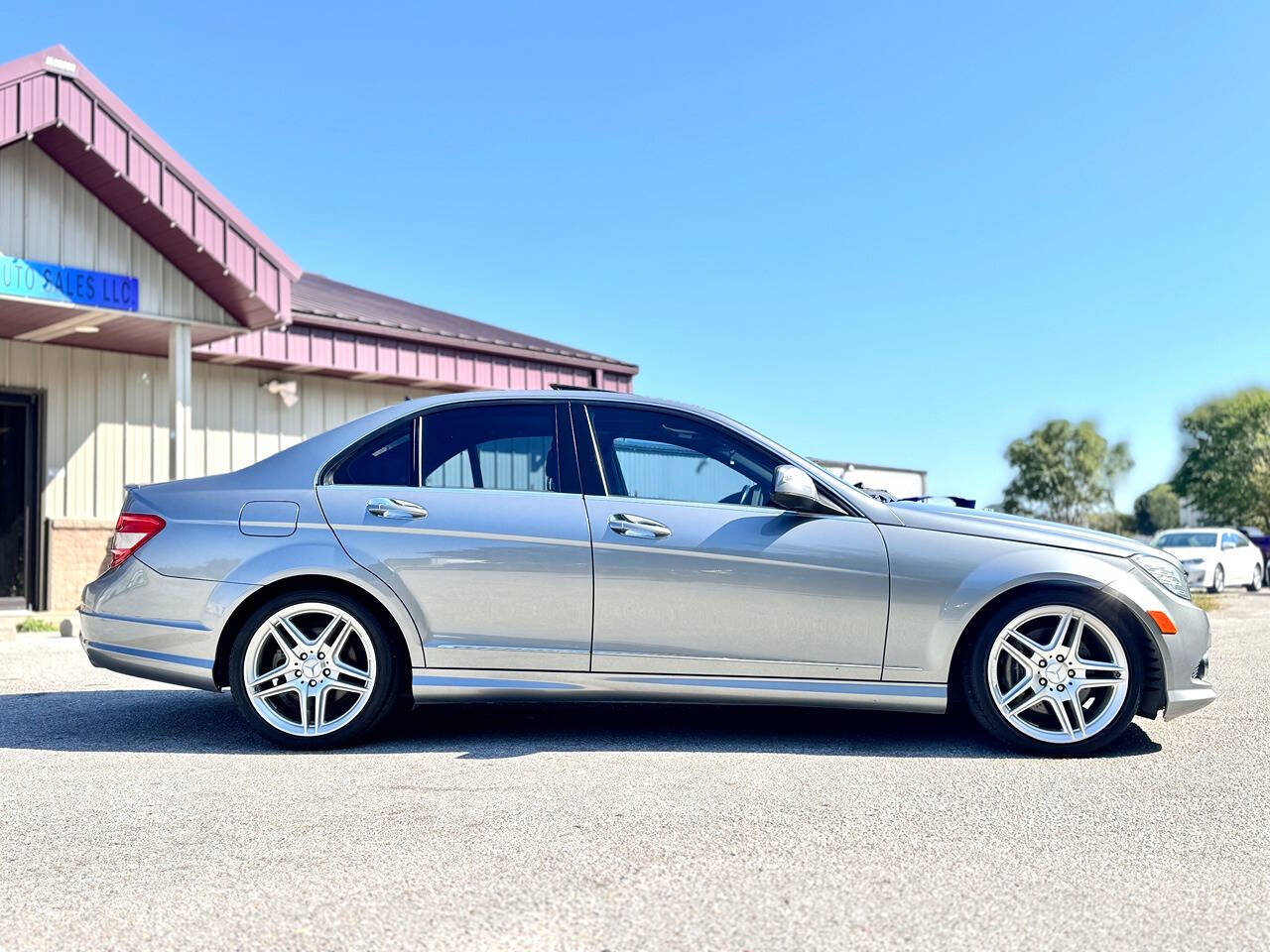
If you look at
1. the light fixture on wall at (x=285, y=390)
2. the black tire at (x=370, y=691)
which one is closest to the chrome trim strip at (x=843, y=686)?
the black tire at (x=370, y=691)

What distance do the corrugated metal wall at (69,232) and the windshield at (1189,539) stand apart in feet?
65.2

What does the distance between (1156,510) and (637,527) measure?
127208 mm

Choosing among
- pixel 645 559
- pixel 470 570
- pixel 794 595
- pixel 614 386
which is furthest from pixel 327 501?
pixel 614 386

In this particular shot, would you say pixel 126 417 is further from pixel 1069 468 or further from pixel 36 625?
pixel 1069 468

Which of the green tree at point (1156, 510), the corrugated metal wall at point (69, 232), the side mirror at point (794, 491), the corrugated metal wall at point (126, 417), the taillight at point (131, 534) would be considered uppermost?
the corrugated metal wall at point (69, 232)

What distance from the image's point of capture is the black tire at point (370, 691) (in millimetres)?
4836

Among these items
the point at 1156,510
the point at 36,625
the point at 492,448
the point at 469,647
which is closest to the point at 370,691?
the point at 469,647

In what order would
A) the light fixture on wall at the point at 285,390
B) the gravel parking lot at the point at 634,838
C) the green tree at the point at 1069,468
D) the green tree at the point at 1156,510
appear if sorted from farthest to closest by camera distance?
the green tree at the point at 1156,510
the green tree at the point at 1069,468
the light fixture on wall at the point at 285,390
the gravel parking lot at the point at 634,838

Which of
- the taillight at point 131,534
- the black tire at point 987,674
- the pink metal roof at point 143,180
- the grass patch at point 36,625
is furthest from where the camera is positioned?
the grass patch at point 36,625

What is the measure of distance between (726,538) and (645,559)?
35 cm

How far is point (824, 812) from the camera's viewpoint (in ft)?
12.4

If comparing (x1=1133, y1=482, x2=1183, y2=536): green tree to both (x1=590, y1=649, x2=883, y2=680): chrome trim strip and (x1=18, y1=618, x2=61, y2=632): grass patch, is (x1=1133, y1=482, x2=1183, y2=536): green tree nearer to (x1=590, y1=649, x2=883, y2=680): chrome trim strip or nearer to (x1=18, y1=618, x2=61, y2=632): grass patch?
Answer: (x1=18, y1=618, x2=61, y2=632): grass patch

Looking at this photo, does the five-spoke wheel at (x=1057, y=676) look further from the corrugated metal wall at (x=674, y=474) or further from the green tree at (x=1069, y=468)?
the green tree at (x=1069, y=468)

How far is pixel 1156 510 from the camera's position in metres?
120
